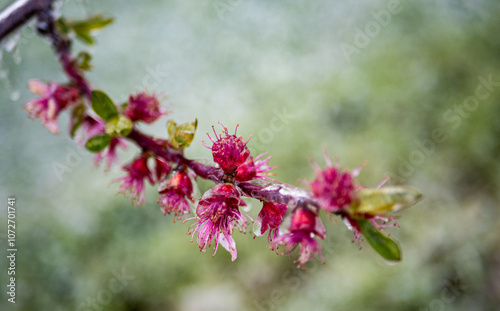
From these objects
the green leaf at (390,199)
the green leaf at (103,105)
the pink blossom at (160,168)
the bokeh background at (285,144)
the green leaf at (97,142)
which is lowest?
the green leaf at (390,199)

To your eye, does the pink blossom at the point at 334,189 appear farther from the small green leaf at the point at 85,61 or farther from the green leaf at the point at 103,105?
the small green leaf at the point at 85,61

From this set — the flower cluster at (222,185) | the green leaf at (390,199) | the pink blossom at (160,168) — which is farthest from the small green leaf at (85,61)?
the green leaf at (390,199)

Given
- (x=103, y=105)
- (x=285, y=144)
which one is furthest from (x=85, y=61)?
(x=285, y=144)

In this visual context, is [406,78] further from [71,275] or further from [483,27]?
[71,275]

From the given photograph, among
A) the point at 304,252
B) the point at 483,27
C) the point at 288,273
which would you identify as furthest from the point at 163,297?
the point at 483,27

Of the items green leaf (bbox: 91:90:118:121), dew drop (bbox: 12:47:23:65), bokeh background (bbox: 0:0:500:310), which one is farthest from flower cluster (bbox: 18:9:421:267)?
bokeh background (bbox: 0:0:500:310)
